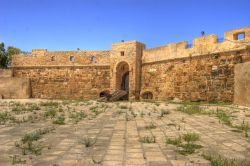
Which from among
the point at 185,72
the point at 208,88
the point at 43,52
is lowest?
the point at 208,88

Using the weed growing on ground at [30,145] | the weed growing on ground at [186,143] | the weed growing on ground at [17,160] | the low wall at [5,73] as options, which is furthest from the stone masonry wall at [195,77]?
the weed growing on ground at [17,160]

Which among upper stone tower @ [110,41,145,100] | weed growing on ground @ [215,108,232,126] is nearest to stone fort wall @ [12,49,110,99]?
upper stone tower @ [110,41,145,100]

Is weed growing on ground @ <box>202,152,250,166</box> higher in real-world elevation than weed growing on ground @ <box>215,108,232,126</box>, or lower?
lower

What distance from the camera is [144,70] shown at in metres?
19.6

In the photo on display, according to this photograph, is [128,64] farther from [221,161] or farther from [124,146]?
[221,161]

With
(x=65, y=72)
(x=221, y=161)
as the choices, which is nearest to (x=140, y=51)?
(x=65, y=72)

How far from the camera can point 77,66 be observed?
71.1 ft

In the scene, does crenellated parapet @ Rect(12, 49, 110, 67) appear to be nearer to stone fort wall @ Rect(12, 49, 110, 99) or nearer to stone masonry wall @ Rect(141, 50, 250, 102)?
stone fort wall @ Rect(12, 49, 110, 99)

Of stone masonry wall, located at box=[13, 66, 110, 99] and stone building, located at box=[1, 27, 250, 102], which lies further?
stone masonry wall, located at box=[13, 66, 110, 99]

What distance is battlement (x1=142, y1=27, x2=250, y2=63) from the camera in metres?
13.6

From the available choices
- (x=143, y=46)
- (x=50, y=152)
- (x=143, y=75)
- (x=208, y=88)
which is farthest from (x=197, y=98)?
(x=50, y=152)

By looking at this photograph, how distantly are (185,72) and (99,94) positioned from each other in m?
7.55

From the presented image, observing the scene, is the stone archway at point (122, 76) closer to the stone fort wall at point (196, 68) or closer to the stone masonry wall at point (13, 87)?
the stone fort wall at point (196, 68)

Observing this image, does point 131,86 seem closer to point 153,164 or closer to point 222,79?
point 222,79
